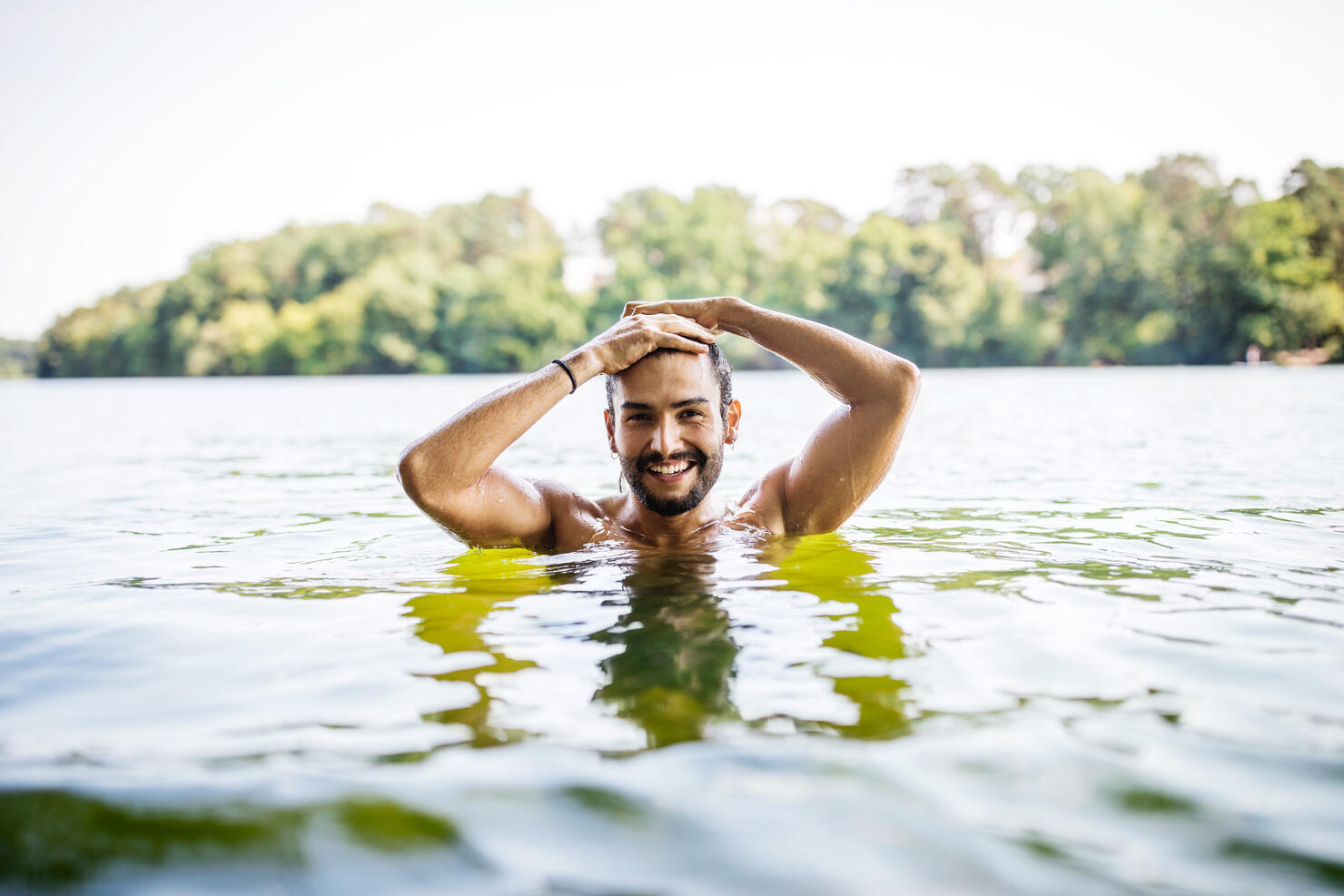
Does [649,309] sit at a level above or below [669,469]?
above

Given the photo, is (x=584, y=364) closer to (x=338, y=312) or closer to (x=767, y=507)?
(x=767, y=507)

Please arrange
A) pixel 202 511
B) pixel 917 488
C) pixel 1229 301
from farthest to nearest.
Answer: pixel 1229 301 → pixel 917 488 → pixel 202 511

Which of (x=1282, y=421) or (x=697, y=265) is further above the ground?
(x=697, y=265)

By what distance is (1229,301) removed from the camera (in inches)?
1857

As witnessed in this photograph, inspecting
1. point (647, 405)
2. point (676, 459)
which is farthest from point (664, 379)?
point (676, 459)

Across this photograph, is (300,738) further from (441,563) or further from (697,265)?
(697,265)

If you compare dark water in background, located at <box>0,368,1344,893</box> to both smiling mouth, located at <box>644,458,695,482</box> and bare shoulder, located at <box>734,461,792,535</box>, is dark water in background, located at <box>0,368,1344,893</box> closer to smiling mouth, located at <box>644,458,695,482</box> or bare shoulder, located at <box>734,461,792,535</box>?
bare shoulder, located at <box>734,461,792,535</box>

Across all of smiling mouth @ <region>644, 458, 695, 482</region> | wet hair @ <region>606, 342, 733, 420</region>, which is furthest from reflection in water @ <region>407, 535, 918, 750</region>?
wet hair @ <region>606, 342, 733, 420</region>

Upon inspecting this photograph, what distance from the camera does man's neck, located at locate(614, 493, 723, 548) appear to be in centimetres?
444

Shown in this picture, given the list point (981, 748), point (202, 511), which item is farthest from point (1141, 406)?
point (981, 748)

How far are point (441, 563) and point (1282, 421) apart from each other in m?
12.0

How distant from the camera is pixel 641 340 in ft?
12.9

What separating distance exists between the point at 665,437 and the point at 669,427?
0.15 ft

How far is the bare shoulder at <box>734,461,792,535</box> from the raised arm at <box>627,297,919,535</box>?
226 millimetres
